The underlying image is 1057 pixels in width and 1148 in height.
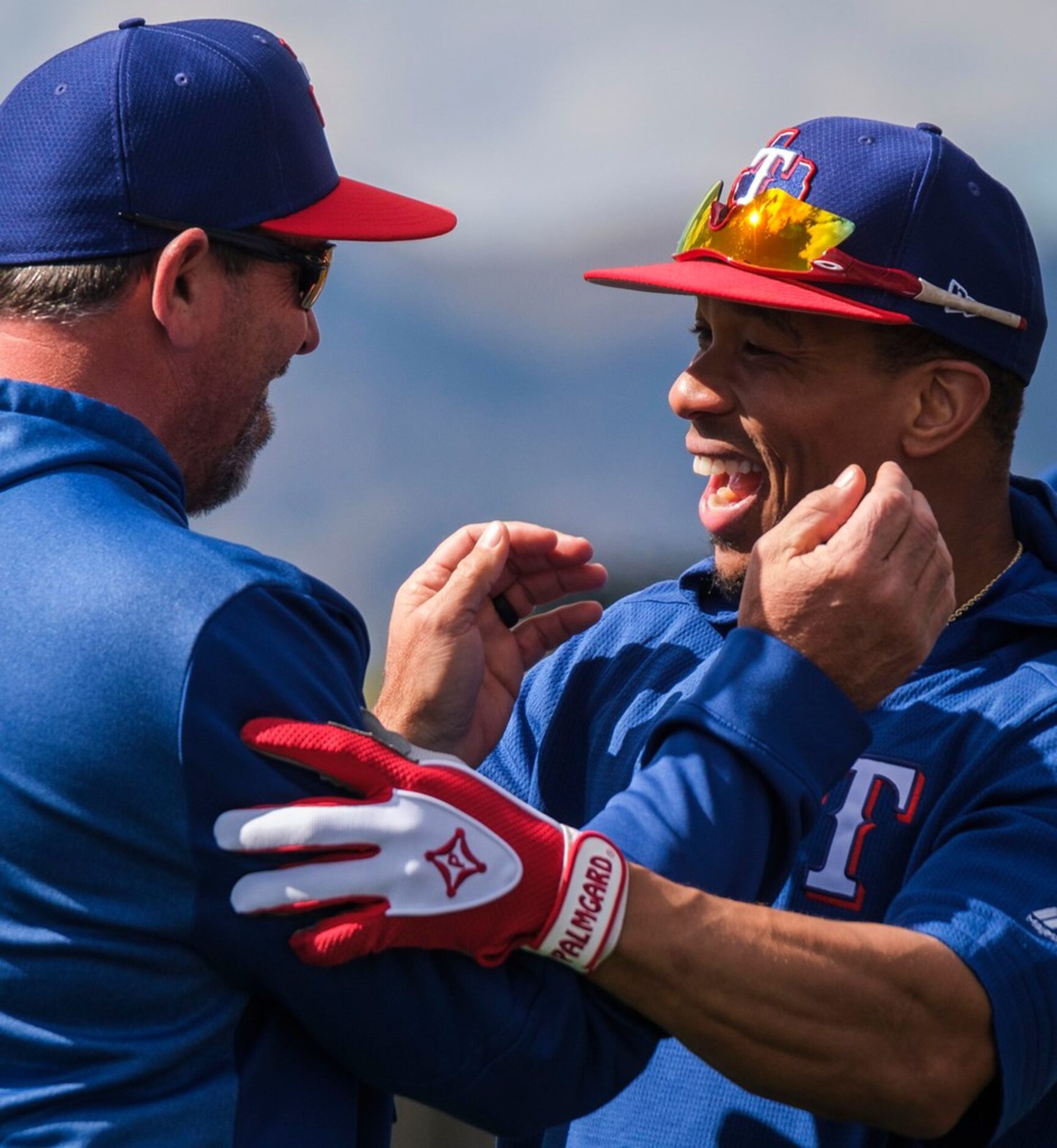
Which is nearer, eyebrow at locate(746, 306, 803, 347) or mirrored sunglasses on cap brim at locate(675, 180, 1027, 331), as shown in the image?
mirrored sunglasses on cap brim at locate(675, 180, 1027, 331)

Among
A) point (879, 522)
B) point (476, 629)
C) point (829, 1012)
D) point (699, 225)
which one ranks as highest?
point (699, 225)

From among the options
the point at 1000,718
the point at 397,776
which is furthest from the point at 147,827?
the point at 1000,718

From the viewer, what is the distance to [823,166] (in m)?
2.37

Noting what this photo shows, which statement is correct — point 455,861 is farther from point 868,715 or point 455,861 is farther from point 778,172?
point 778,172

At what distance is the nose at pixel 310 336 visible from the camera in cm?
220

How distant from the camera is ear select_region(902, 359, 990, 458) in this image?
7.77 feet

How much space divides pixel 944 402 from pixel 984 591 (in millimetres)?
305

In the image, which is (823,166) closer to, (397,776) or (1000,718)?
(1000,718)

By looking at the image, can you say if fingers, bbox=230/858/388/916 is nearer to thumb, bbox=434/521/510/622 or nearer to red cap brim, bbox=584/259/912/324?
thumb, bbox=434/521/510/622

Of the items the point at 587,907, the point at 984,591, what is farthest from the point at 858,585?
the point at 587,907

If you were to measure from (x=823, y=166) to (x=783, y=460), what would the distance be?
47 cm

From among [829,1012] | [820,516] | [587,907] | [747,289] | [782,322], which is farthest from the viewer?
[782,322]

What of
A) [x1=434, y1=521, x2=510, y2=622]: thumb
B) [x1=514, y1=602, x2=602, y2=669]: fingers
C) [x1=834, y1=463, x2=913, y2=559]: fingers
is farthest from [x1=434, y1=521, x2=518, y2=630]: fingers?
[x1=834, y1=463, x2=913, y2=559]: fingers

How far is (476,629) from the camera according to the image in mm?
2461
